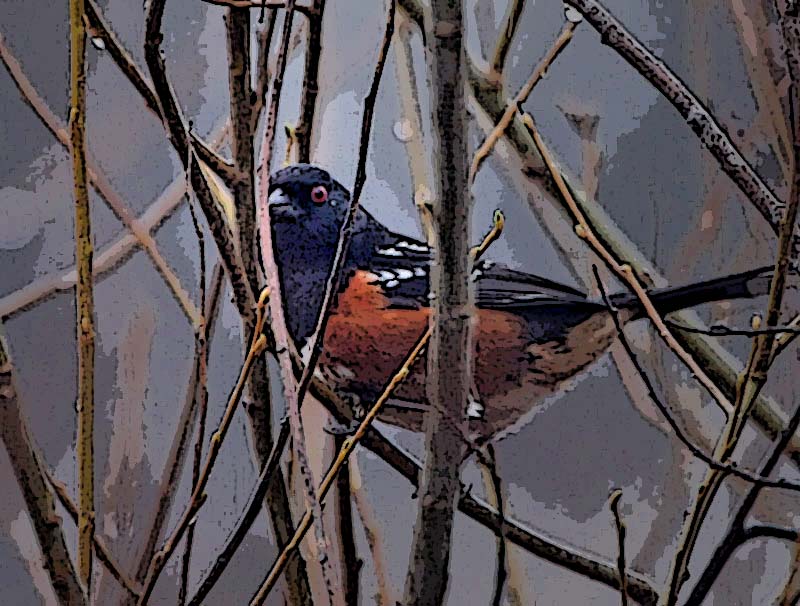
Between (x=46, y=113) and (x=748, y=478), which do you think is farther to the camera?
(x=46, y=113)

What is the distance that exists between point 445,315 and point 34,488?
0.34 metres

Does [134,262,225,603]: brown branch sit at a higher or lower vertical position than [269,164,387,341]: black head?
lower

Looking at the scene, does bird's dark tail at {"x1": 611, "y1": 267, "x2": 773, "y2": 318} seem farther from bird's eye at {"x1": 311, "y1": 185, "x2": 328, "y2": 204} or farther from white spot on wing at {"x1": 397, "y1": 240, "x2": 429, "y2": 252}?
bird's eye at {"x1": 311, "y1": 185, "x2": 328, "y2": 204}

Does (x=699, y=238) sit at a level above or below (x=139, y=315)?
above

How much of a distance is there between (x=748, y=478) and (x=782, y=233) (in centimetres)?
18

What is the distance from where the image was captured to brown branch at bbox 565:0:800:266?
0.79 metres

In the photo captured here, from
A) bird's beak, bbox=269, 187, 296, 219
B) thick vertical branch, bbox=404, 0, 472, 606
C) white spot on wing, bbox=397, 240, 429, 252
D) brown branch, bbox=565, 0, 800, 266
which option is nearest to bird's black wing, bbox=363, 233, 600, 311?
white spot on wing, bbox=397, 240, 429, 252

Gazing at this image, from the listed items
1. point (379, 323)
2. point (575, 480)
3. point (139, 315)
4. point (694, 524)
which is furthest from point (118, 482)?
point (694, 524)

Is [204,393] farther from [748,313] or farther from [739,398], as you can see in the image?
[748,313]

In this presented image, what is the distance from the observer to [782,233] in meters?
0.61

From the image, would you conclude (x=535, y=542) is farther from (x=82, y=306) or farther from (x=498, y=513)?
(x=82, y=306)

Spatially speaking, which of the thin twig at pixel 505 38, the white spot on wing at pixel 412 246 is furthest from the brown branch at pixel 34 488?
the thin twig at pixel 505 38

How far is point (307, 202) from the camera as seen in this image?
94 centimetres

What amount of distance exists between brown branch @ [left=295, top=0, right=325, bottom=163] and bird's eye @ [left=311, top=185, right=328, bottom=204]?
0.03 metres
